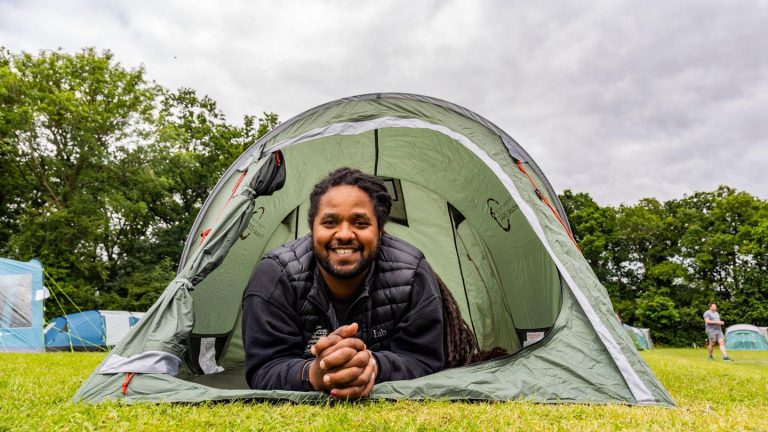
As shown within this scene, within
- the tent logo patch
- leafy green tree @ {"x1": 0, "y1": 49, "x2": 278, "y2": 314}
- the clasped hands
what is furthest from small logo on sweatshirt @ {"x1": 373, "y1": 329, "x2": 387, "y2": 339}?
leafy green tree @ {"x1": 0, "y1": 49, "x2": 278, "y2": 314}

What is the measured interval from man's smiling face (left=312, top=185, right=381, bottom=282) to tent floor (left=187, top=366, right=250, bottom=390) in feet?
3.81

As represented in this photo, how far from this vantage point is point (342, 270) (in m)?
2.17

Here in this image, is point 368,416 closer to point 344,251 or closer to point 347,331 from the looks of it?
point 347,331


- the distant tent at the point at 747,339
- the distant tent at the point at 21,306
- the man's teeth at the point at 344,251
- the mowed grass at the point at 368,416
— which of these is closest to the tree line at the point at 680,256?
the distant tent at the point at 747,339

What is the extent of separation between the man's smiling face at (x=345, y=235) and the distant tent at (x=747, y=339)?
17309 mm

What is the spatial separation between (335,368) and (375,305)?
1.95 ft

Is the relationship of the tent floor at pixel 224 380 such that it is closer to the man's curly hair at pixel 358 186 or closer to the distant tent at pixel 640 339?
the man's curly hair at pixel 358 186

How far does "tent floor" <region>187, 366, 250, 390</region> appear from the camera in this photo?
2923mm

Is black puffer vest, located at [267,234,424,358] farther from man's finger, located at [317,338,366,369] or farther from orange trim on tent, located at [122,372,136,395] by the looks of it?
orange trim on tent, located at [122,372,136,395]

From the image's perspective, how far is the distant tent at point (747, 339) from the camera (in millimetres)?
14633

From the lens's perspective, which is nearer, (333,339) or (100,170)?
(333,339)

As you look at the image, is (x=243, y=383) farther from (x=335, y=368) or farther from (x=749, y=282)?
(x=749, y=282)

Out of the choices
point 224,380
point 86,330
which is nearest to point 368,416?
point 224,380

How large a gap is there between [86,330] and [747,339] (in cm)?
1841
